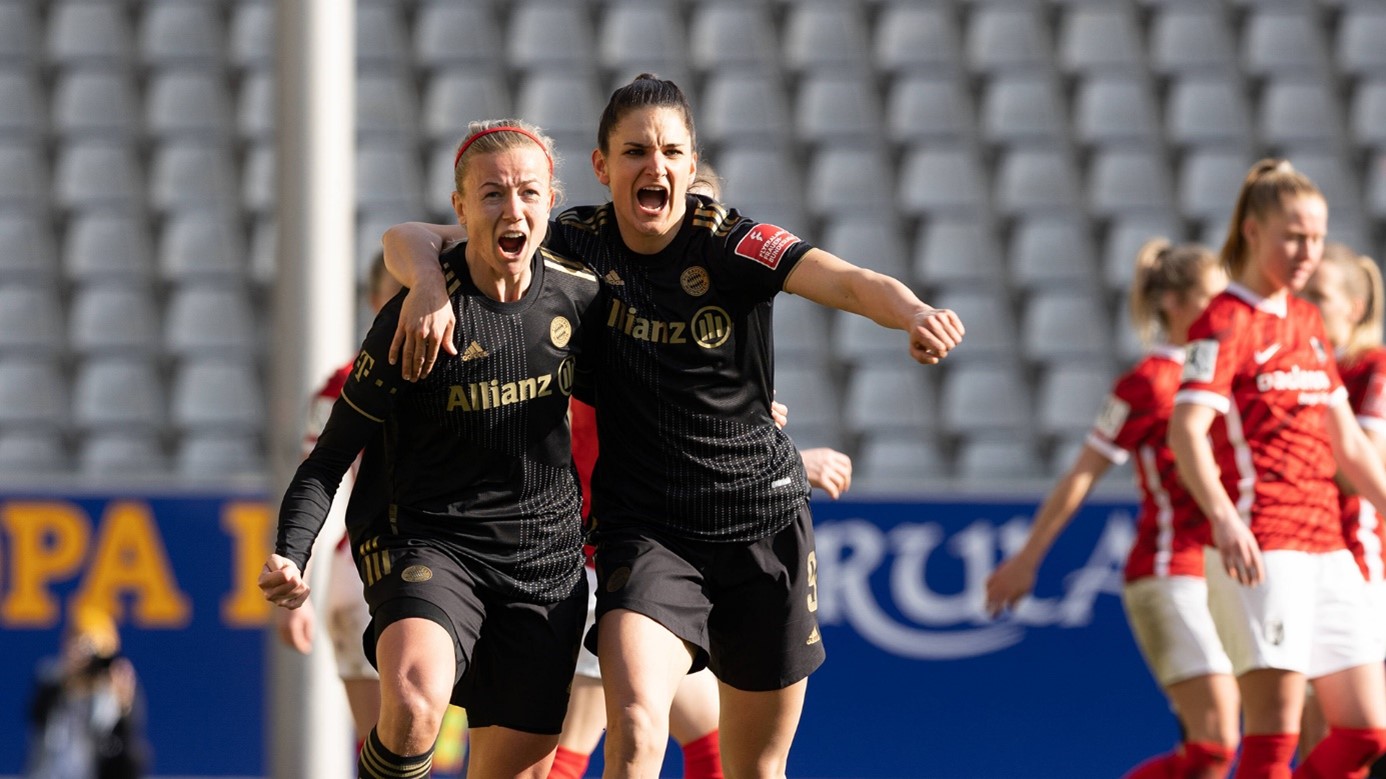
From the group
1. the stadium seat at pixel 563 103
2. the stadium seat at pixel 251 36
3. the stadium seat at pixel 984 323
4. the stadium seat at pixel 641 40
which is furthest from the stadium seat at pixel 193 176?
the stadium seat at pixel 984 323

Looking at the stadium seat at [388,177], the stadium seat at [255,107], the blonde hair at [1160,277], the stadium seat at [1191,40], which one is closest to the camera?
the blonde hair at [1160,277]

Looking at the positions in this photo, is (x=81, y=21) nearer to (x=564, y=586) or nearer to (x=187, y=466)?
(x=187, y=466)

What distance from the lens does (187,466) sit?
11023 millimetres

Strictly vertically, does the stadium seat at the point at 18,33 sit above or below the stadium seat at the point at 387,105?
above

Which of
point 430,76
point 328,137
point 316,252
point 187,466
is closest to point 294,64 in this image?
point 328,137

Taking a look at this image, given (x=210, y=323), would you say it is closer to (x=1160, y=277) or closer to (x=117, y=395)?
(x=117, y=395)

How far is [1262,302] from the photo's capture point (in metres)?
4.93

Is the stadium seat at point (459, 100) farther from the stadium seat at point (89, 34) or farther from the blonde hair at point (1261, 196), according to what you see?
the blonde hair at point (1261, 196)

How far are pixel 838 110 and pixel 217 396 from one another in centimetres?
480

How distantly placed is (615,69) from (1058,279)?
3546 mm

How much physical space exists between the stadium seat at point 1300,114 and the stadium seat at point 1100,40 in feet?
3.19

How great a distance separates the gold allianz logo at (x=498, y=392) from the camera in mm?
3703

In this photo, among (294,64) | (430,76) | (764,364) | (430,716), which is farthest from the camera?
(430,76)

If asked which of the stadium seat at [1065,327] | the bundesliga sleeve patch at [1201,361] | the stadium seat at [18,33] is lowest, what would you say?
the bundesliga sleeve patch at [1201,361]
